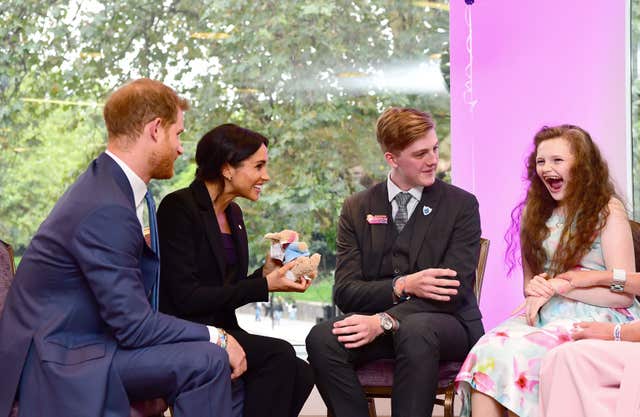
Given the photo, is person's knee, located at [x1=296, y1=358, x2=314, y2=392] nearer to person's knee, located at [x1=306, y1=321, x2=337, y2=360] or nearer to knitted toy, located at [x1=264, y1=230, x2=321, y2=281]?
person's knee, located at [x1=306, y1=321, x2=337, y2=360]

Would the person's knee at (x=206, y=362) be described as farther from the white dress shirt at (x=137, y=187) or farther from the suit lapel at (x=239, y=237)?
the suit lapel at (x=239, y=237)

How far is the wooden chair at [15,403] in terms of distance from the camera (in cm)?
291

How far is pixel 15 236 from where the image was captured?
6270 millimetres

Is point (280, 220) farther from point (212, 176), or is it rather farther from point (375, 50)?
point (212, 176)

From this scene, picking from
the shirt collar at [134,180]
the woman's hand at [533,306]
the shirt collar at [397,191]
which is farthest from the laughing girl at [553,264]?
the shirt collar at [134,180]

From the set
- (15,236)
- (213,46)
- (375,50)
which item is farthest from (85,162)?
(375,50)

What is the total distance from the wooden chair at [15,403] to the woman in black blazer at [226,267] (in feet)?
1.24

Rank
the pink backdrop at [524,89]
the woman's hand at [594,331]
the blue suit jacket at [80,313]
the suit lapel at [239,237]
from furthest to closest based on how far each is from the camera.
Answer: the pink backdrop at [524,89] → the suit lapel at [239,237] → the woman's hand at [594,331] → the blue suit jacket at [80,313]

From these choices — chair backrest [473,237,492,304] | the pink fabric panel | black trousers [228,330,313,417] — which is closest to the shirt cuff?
black trousers [228,330,313,417]

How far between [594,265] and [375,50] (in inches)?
127

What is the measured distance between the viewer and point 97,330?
2830 mm

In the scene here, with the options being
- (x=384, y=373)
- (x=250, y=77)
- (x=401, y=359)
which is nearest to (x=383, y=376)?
(x=384, y=373)

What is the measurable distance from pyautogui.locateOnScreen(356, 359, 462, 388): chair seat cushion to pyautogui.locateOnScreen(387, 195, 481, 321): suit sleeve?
0.20 m

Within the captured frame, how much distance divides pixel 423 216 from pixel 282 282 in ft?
2.20
